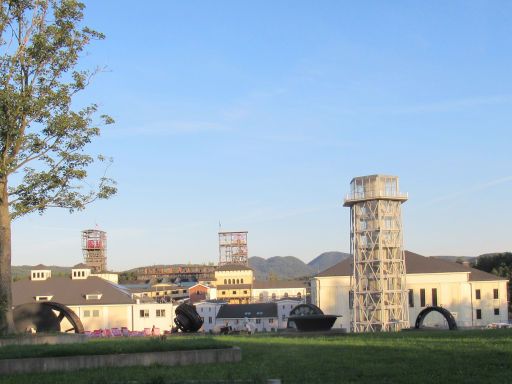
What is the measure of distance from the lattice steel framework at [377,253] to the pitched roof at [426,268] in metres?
12.1

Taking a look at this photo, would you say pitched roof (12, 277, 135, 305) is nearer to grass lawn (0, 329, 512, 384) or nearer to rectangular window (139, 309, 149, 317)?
rectangular window (139, 309, 149, 317)

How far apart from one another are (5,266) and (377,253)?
57.5 m

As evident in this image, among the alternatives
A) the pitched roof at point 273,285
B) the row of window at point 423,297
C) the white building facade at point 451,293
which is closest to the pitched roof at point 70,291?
the white building facade at point 451,293

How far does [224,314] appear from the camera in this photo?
335ft

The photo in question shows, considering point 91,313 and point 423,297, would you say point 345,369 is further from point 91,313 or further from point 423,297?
point 423,297

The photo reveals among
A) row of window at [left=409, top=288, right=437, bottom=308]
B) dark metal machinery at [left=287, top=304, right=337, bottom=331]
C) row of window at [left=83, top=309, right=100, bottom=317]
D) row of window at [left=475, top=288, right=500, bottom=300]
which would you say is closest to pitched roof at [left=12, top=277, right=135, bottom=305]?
row of window at [left=83, top=309, right=100, bottom=317]

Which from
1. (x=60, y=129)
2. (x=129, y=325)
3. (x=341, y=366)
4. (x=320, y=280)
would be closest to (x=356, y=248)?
(x=320, y=280)

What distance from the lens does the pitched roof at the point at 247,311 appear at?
101 meters

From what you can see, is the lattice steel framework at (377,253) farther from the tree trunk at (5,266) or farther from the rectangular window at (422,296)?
the tree trunk at (5,266)

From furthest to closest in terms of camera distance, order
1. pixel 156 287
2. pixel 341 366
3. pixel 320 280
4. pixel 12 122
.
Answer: pixel 156 287 → pixel 320 280 → pixel 12 122 → pixel 341 366

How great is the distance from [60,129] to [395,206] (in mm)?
55972

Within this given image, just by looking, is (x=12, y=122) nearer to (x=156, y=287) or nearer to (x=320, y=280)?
(x=320, y=280)

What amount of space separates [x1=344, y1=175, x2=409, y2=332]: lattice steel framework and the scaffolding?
76.8 meters

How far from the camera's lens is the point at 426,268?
92.7 m
